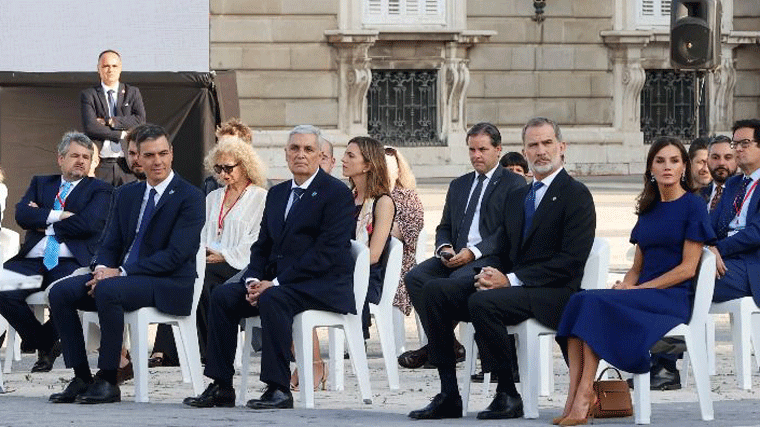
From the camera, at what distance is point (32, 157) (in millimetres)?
16719

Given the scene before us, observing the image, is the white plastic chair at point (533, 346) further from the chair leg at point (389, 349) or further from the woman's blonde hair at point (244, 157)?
the woman's blonde hair at point (244, 157)

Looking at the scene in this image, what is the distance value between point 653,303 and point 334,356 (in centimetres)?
223

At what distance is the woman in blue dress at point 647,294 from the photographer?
29.6 feet

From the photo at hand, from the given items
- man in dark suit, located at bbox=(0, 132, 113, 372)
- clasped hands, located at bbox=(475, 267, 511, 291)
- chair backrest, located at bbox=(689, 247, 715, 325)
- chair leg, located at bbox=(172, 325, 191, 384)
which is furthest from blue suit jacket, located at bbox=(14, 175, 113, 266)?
chair backrest, located at bbox=(689, 247, 715, 325)

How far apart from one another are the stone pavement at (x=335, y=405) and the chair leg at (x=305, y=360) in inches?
3.8

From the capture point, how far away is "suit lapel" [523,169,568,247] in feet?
31.1

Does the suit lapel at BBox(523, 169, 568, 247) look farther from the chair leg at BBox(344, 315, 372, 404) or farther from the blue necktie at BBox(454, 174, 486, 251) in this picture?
the blue necktie at BBox(454, 174, 486, 251)

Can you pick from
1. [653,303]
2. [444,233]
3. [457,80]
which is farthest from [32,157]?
[457,80]

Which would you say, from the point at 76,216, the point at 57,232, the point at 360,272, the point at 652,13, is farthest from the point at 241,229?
the point at 652,13

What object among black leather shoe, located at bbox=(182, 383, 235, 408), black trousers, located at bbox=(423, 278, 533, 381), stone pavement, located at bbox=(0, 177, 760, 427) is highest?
black trousers, located at bbox=(423, 278, 533, 381)

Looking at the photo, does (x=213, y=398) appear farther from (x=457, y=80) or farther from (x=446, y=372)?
(x=457, y=80)

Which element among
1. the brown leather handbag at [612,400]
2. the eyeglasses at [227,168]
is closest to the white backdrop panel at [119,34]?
the eyeglasses at [227,168]

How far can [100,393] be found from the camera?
9.95 m

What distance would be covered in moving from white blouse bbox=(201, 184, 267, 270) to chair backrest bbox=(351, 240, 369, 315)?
1.48 metres
